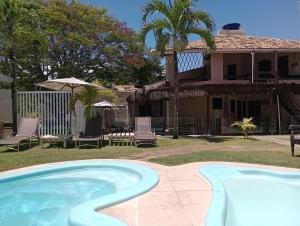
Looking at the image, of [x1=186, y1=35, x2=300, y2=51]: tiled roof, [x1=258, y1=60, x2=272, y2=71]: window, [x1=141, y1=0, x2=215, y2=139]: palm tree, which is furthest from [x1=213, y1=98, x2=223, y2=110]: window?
[x1=141, y1=0, x2=215, y2=139]: palm tree

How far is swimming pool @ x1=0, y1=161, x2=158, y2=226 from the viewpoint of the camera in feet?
24.9

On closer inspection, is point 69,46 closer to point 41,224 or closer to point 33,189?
point 33,189

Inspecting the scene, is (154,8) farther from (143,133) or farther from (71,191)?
(71,191)

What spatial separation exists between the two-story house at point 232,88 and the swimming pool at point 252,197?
1506 cm

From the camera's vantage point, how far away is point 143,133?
61.0 feet

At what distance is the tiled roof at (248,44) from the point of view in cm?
2956

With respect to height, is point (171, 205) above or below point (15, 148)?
below

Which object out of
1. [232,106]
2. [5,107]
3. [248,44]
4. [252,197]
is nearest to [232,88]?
[232,106]

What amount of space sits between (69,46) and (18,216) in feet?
80.9

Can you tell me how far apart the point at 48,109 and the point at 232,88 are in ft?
37.2

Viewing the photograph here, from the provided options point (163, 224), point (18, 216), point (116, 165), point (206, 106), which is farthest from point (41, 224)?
point (206, 106)

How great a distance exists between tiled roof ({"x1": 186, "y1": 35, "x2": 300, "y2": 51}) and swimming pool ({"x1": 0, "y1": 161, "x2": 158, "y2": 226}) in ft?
60.9

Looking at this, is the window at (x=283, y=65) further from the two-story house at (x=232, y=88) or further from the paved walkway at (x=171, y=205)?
the paved walkway at (x=171, y=205)

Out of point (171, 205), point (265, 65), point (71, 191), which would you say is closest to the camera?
point (171, 205)
